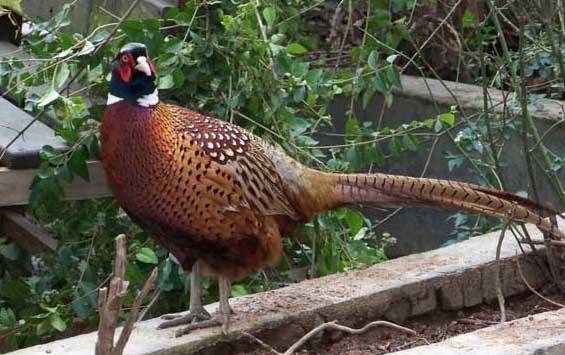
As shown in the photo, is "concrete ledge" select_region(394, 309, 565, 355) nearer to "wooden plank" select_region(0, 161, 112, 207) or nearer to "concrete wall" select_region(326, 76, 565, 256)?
"wooden plank" select_region(0, 161, 112, 207)

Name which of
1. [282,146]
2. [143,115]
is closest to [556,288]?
[282,146]

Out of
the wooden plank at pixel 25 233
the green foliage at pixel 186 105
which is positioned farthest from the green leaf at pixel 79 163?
the wooden plank at pixel 25 233

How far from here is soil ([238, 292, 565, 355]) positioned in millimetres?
4094

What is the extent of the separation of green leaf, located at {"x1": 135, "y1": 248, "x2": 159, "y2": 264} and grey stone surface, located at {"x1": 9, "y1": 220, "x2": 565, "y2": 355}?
2.01 ft

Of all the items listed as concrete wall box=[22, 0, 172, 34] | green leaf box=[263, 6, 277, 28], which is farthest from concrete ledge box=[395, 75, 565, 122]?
concrete wall box=[22, 0, 172, 34]

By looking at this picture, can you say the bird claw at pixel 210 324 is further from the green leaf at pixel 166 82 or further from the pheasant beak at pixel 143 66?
the green leaf at pixel 166 82

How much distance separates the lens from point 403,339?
4172 mm

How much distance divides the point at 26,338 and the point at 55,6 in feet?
6.08

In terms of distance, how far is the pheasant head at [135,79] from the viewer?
409cm

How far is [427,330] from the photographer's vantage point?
4312 mm

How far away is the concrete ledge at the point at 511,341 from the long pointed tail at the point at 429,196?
61 cm

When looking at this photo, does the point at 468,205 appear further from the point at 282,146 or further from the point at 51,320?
the point at 51,320

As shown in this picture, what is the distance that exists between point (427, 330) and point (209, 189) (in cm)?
93

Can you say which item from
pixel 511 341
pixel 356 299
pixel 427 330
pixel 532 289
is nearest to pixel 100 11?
pixel 356 299
